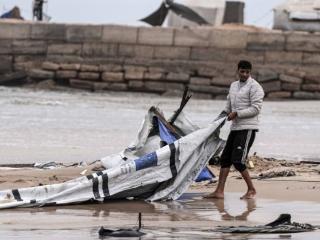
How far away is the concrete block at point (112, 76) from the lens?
4175 centimetres

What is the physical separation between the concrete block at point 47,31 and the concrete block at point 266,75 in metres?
7.90

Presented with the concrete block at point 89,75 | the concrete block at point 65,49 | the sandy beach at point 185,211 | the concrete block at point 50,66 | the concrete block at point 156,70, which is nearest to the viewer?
the sandy beach at point 185,211

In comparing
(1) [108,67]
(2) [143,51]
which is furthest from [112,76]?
(2) [143,51]

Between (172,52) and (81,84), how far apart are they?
3.76m

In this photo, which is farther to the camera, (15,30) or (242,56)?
(15,30)

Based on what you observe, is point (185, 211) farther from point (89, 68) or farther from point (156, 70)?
point (89, 68)

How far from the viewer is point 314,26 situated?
1783 inches

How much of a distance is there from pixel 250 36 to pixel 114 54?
5233 millimetres

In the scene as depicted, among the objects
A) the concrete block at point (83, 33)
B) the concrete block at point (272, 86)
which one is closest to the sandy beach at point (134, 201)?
the concrete block at point (272, 86)

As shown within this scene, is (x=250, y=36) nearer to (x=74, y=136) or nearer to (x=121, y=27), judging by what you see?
(x=121, y=27)

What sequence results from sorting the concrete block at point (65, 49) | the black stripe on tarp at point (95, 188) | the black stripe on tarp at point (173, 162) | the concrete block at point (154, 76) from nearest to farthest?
1. the black stripe on tarp at point (95, 188)
2. the black stripe on tarp at point (173, 162)
3. the concrete block at point (154, 76)
4. the concrete block at point (65, 49)

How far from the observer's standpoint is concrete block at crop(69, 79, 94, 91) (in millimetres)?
42125

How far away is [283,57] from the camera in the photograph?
4078 centimetres

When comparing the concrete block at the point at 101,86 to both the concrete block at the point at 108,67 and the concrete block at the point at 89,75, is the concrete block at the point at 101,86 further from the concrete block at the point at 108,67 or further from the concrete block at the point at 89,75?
the concrete block at the point at 108,67
